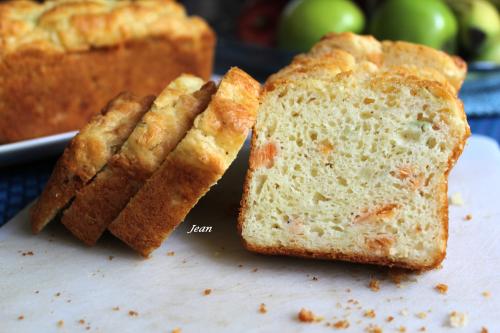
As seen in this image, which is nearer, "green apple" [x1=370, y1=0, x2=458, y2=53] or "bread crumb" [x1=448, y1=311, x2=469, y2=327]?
"bread crumb" [x1=448, y1=311, x2=469, y2=327]

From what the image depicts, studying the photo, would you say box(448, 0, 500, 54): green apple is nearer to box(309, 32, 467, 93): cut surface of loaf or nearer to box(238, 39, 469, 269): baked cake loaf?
box(309, 32, 467, 93): cut surface of loaf

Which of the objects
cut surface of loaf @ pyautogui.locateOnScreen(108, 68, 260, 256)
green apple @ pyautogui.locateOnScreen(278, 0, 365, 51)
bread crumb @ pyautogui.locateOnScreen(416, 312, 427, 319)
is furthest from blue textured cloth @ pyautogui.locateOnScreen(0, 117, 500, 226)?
green apple @ pyautogui.locateOnScreen(278, 0, 365, 51)

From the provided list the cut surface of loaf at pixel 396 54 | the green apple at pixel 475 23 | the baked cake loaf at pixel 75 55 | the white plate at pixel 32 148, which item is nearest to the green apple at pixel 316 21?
the green apple at pixel 475 23

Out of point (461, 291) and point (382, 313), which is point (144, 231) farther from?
point (461, 291)

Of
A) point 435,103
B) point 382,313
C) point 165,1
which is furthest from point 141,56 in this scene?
point 382,313

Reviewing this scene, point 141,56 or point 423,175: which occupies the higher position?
point 423,175

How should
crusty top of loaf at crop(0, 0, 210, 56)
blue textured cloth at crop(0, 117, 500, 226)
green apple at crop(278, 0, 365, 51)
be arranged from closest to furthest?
1. blue textured cloth at crop(0, 117, 500, 226)
2. crusty top of loaf at crop(0, 0, 210, 56)
3. green apple at crop(278, 0, 365, 51)
